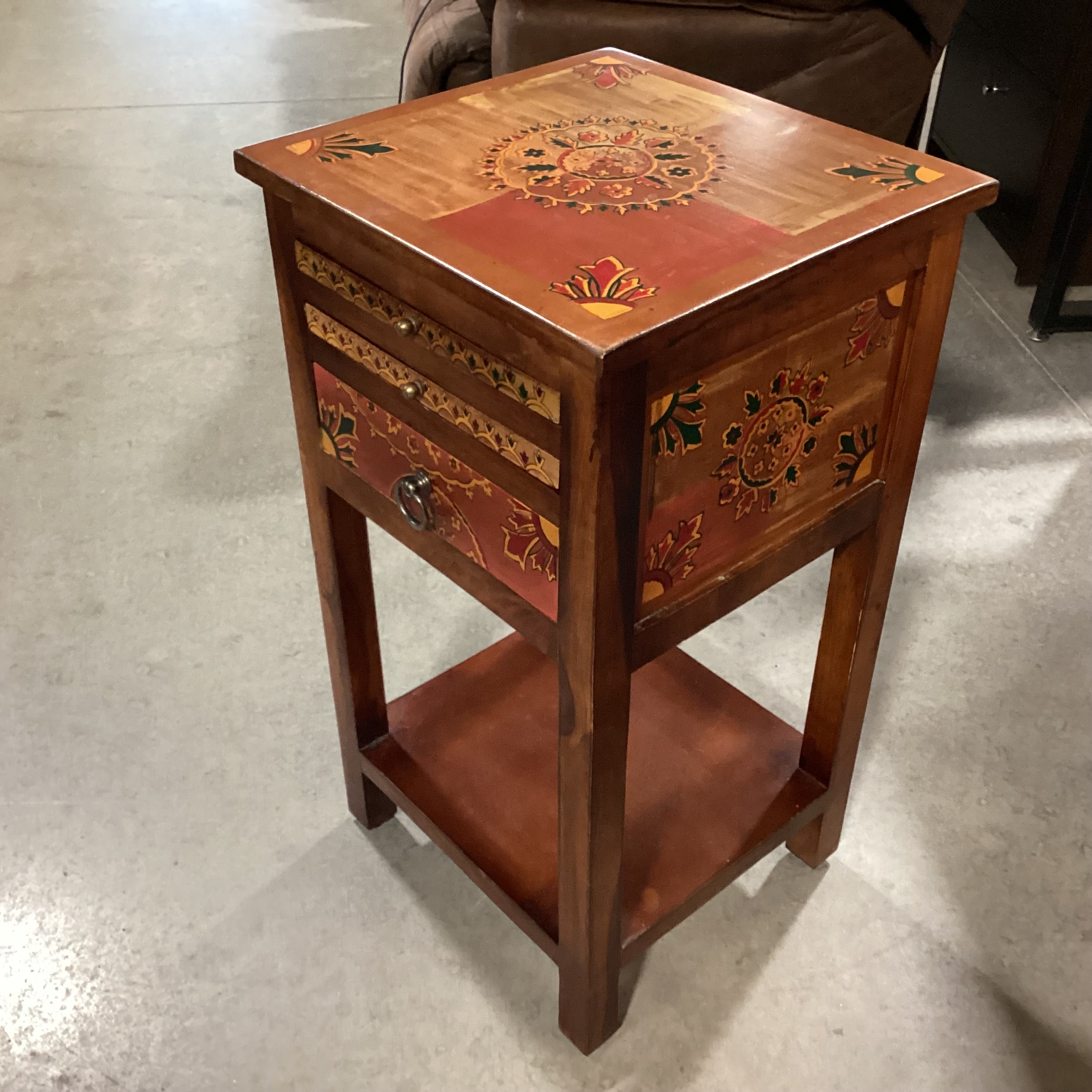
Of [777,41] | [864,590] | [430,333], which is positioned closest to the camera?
[430,333]

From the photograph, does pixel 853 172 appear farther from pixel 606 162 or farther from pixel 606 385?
pixel 606 385

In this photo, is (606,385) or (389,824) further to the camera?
(389,824)

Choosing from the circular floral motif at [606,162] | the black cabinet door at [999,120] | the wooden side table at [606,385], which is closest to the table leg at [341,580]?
the wooden side table at [606,385]

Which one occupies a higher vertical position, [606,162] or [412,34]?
[606,162]

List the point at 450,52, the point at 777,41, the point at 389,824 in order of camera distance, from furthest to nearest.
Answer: the point at 450,52, the point at 777,41, the point at 389,824

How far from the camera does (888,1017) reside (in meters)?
1.06

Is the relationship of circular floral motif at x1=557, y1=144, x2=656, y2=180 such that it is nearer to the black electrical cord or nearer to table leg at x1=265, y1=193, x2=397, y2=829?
table leg at x1=265, y1=193, x2=397, y2=829

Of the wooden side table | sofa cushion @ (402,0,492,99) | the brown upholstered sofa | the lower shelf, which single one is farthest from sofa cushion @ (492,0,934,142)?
the lower shelf

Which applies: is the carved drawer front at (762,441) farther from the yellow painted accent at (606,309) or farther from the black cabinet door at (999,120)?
the black cabinet door at (999,120)

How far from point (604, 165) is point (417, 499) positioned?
281 mm

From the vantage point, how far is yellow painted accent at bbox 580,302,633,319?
2.06ft

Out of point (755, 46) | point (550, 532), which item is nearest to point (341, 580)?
point (550, 532)

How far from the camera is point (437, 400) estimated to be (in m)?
0.78

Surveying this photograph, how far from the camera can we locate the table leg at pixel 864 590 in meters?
0.81
